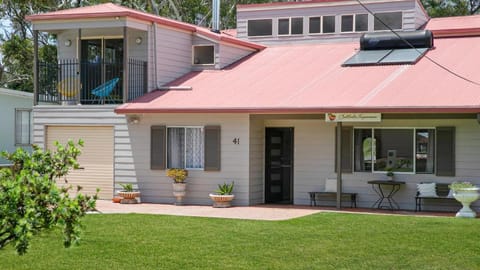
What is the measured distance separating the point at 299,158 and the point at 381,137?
205 cm

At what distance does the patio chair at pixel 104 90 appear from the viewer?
20.5 m

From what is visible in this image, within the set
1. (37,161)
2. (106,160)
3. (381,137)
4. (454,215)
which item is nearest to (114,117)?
(106,160)

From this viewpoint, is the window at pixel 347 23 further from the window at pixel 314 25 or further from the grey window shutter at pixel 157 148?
the grey window shutter at pixel 157 148

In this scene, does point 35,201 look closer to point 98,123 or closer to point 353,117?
point 353,117

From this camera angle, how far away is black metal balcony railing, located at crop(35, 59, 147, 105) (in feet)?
67.2

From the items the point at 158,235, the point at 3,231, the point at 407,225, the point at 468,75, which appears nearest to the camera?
the point at 3,231

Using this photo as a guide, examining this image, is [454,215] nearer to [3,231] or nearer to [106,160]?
[106,160]

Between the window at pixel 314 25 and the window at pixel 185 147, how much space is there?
7.02 metres

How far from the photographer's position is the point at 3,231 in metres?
6.88

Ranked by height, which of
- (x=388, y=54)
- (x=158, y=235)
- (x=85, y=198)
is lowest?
(x=158, y=235)

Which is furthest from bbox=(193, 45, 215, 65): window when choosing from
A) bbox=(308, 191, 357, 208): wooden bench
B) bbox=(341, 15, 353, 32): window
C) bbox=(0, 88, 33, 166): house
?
bbox=(0, 88, 33, 166): house

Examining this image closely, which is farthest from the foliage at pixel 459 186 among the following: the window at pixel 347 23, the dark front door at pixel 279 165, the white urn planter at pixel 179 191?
the window at pixel 347 23

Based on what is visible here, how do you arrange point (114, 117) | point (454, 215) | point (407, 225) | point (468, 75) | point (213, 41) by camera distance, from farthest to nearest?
1. point (213, 41)
2. point (114, 117)
3. point (468, 75)
4. point (454, 215)
5. point (407, 225)

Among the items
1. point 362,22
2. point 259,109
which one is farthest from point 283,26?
point 259,109
